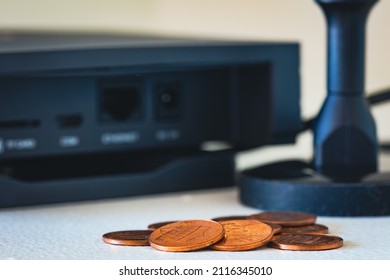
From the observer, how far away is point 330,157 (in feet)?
2.95

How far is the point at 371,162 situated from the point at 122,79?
270mm

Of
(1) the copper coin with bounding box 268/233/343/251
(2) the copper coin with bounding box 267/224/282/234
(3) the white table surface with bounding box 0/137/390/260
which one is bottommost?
(3) the white table surface with bounding box 0/137/390/260

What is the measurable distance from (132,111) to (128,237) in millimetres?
281

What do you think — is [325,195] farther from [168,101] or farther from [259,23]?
[259,23]

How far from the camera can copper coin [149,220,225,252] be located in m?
0.67

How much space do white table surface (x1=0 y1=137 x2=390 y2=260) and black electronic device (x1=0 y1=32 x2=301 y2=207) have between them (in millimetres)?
Result: 25

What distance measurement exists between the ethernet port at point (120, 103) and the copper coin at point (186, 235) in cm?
26

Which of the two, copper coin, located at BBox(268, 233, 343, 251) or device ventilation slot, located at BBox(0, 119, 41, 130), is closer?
copper coin, located at BBox(268, 233, 343, 251)

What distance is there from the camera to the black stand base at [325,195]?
82 cm

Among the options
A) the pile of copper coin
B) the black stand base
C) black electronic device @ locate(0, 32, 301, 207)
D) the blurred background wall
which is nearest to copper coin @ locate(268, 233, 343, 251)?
the pile of copper coin

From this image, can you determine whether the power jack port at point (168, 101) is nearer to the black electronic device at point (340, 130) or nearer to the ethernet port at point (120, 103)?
the ethernet port at point (120, 103)

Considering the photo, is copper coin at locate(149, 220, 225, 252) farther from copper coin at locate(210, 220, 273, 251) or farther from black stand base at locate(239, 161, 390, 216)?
black stand base at locate(239, 161, 390, 216)

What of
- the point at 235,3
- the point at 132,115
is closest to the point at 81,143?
the point at 132,115

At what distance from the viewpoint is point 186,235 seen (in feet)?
2.28
